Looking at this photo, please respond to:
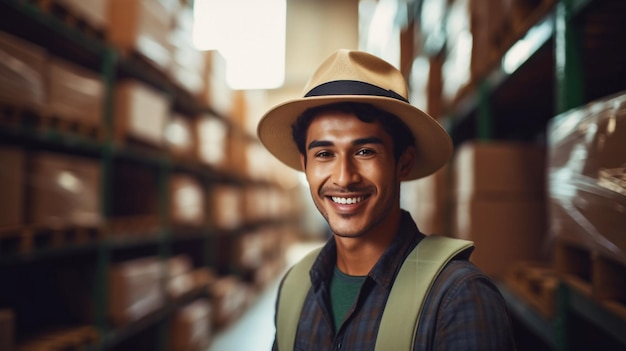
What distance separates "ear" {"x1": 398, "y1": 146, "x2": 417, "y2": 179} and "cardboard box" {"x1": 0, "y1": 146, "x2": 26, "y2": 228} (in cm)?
230

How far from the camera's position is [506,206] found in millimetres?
2803

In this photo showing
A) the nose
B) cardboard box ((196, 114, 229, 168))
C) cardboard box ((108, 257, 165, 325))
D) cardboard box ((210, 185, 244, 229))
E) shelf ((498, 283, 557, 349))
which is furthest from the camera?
cardboard box ((210, 185, 244, 229))

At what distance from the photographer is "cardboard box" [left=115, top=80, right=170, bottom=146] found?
3631 mm

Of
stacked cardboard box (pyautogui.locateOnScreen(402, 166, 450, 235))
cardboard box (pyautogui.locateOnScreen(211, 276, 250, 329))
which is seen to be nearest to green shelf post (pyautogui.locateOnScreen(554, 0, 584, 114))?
stacked cardboard box (pyautogui.locateOnScreen(402, 166, 450, 235))

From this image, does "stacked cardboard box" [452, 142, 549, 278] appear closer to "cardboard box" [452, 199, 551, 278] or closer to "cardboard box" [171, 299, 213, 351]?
"cardboard box" [452, 199, 551, 278]

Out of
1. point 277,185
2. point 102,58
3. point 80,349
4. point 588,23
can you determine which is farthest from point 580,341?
point 277,185

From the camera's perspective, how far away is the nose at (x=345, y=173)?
1313mm

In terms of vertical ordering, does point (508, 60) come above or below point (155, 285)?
above

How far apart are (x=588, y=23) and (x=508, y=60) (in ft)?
2.17

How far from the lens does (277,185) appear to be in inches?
444

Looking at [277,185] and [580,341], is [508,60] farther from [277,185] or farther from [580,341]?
[277,185]

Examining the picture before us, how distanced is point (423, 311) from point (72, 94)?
2913mm

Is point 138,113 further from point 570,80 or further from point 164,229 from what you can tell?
point 570,80

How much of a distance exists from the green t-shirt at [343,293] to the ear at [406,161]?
1.26 feet
